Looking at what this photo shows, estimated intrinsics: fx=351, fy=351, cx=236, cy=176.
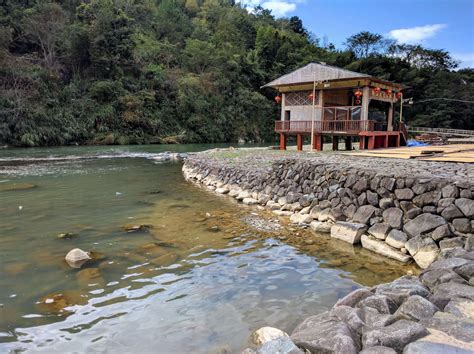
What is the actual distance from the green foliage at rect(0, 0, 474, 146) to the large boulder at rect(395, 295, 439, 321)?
3119 centimetres

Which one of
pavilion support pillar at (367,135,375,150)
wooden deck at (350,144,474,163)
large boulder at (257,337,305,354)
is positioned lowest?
large boulder at (257,337,305,354)

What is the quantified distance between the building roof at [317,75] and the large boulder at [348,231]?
11.5m

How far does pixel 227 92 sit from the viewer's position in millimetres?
45281

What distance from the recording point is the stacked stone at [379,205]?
225 inches

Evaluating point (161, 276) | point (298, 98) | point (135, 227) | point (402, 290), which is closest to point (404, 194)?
point (402, 290)

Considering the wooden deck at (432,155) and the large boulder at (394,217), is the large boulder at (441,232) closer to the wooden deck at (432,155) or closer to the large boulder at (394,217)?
the large boulder at (394,217)

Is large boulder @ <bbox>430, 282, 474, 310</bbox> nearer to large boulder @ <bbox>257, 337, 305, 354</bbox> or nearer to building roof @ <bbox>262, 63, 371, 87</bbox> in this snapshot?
large boulder @ <bbox>257, 337, 305, 354</bbox>

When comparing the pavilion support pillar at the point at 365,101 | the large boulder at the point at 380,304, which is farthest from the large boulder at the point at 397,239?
the pavilion support pillar at the point at 365,101

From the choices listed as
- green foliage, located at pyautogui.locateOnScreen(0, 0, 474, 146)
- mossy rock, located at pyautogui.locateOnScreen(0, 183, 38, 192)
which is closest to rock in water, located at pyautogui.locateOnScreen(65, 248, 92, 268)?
mossy rock, located at pyautogui.locateOnScreen(0, 183, 38, 192)

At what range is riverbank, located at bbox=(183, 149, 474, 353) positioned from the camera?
2795mm

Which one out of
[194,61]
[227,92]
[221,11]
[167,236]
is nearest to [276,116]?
[227,92]

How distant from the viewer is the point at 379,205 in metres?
7.04

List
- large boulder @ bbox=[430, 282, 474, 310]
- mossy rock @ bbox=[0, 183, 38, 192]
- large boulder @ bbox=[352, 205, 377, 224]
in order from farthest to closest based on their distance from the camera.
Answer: mossy rock @ bbox=[0, 183, 38, 192] < large boulder @ bbox=[352, 205, 377, 224] < large boulder @ bbox=[430, 282, 474, 310]

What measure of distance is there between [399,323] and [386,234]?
379 centimetres
